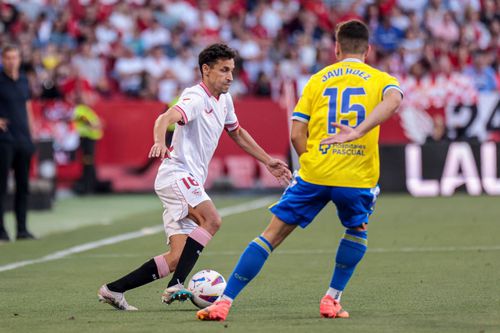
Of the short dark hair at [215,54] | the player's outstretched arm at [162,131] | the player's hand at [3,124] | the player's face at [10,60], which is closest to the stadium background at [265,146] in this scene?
the player's outstretched arm at [162,131]

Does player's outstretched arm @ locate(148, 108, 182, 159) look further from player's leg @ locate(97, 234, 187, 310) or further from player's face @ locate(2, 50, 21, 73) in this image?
player's face @ locate(2, 50, 21, 73)

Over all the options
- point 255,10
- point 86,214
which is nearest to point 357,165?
point 86,214

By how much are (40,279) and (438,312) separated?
154 inches

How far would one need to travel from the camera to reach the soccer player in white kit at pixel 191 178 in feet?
26.3

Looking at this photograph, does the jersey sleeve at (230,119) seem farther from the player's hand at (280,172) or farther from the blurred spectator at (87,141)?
the blurred spectator at (87,141)

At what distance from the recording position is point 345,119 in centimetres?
729

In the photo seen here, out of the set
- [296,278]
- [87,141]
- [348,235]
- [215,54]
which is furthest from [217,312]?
[87,141]

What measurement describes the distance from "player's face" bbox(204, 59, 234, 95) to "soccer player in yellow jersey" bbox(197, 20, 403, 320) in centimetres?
88

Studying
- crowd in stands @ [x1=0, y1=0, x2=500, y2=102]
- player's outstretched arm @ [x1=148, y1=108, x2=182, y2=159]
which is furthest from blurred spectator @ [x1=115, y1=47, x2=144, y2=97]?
player's outstretched arm @ [x1=148, y1=108, x2=182, y2=159]

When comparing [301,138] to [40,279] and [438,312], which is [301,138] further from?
[40,279]

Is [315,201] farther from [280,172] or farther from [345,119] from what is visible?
[280,172]

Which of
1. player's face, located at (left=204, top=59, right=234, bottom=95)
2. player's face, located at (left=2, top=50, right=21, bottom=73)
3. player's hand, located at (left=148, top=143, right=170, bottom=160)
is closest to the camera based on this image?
player's hand, located at (left=148, top=143, right=170, bottom=160)

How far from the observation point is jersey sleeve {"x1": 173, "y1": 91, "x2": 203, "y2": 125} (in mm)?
7848

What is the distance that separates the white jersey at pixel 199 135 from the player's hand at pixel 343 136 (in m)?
1.28
